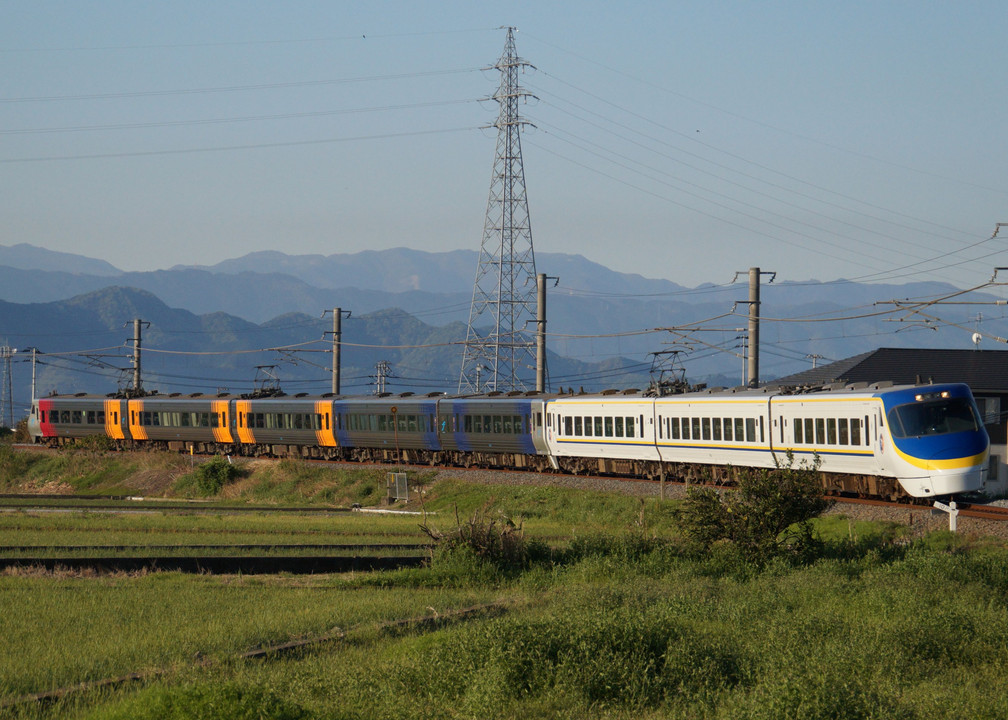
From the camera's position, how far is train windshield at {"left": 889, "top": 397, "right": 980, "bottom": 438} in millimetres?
29328

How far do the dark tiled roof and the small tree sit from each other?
34404 mm

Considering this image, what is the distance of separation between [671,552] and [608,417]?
19.4m

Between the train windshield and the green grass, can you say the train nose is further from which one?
the green grass

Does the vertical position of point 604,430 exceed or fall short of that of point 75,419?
it exceeds it

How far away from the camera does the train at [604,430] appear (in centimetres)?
2966

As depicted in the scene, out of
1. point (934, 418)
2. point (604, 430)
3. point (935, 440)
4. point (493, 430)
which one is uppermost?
point (934, 418)

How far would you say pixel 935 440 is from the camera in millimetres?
29016

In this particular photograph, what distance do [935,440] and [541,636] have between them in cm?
1854

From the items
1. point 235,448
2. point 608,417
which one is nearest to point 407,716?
point 608,417

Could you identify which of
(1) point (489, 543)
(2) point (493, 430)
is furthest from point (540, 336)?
(1) point (489, 543)

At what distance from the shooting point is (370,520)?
36719mm

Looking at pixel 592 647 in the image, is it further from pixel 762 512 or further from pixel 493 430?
pixel 493 430

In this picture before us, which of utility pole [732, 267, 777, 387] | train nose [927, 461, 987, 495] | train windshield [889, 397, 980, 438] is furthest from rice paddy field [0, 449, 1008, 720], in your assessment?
utility pole [732, 267, 777, 387]

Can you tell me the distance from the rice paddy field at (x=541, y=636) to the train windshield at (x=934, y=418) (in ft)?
13.8
